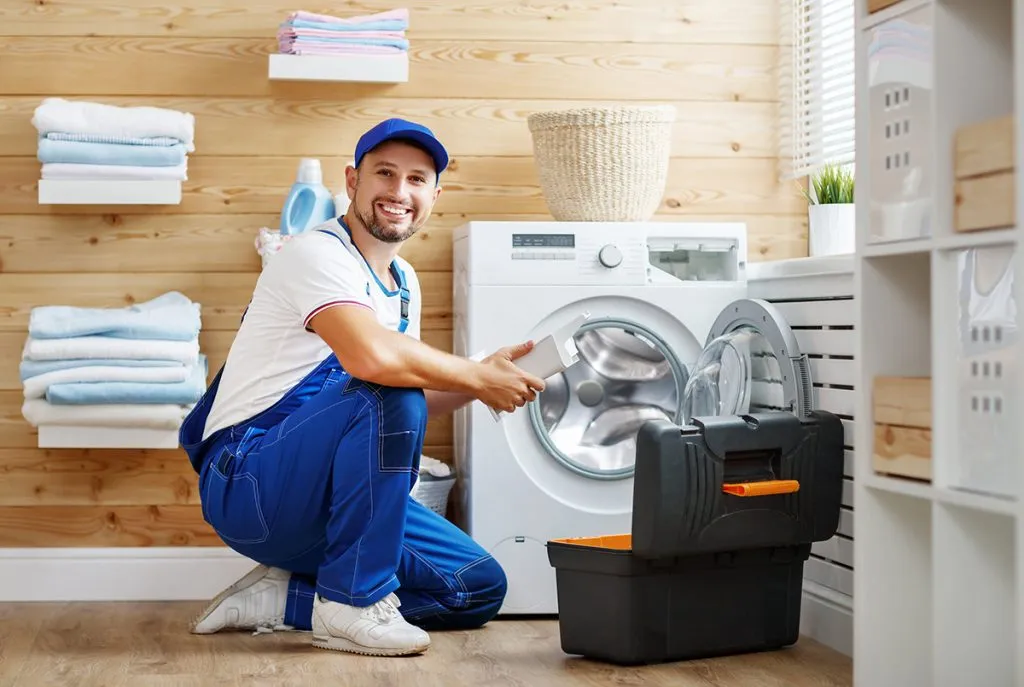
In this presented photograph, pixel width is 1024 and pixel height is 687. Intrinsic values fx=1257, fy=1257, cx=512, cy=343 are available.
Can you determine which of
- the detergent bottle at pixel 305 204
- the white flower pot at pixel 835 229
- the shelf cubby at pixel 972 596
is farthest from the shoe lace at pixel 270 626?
the white flower pot at pixel 835 229

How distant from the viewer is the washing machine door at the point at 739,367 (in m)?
2.68

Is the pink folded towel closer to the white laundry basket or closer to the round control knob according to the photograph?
the round control knob

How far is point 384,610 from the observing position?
94.1 inches

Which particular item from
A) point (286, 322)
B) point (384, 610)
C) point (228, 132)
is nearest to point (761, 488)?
point (384, 610)

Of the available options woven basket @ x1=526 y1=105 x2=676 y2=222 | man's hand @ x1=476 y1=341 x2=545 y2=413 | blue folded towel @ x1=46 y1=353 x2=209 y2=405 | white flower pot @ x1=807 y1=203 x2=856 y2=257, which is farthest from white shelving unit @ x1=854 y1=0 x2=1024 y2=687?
blue folded towel @ x1=46 y1=353 x2=209 y2=405

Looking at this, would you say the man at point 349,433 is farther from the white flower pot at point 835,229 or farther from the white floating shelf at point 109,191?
the white flower pot at point 835,229

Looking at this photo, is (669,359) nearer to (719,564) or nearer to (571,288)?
(571,288)

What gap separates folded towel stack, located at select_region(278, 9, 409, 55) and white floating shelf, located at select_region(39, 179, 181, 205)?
44 centimetres

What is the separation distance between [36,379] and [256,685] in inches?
43.9

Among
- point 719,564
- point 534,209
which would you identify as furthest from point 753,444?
point 534,209

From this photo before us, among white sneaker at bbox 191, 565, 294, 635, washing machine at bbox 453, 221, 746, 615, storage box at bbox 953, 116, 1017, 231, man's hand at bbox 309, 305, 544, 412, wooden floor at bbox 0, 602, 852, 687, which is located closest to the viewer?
storage box at bbox 953, 116, 1017, 231

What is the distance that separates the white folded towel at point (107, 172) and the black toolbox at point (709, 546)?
52.7 inches

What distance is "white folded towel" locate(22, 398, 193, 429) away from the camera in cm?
290

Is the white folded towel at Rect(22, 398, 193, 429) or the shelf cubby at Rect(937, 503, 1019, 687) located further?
the white folded towel at Rect(22, 398, 193, 429)
